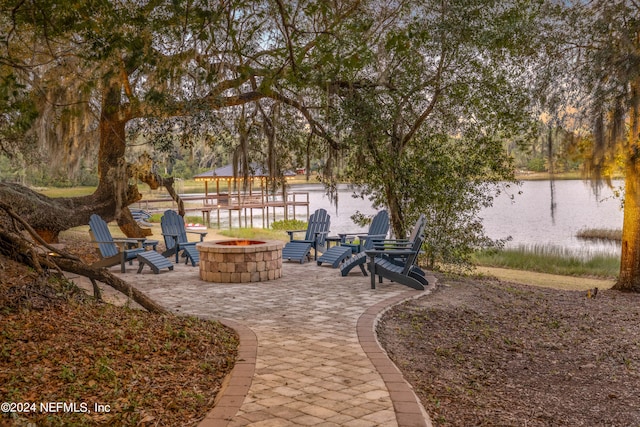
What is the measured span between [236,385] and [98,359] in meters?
0.94

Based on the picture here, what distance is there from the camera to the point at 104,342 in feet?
13.3

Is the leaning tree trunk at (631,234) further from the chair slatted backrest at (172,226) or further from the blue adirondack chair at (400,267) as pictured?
the chair slatted backrest at (172,226)

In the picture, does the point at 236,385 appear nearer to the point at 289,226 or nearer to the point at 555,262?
the point at 555,262

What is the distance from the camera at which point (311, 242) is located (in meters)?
10.5

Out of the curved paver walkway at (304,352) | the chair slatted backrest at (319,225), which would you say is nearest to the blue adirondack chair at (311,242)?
the chair slatted backrest at (319,225)

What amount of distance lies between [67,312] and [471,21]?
263 inches

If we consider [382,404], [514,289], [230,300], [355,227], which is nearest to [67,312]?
[230,300]

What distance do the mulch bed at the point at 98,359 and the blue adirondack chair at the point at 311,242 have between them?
5043 mm

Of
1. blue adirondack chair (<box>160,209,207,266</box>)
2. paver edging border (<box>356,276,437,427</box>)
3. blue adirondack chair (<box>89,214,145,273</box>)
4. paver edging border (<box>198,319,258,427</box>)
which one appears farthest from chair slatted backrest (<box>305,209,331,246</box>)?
paver edging border (<box>198,319,258,427</box>)

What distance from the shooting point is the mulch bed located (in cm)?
303

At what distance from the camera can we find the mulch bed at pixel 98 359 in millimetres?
3027

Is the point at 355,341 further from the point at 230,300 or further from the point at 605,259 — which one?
the point at 605,259

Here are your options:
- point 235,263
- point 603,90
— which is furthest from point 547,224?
point 235,263

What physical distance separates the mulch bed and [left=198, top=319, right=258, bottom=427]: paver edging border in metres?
0.07
